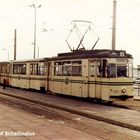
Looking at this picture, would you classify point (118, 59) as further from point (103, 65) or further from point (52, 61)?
point (52, 61)

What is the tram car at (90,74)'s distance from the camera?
25859 mm

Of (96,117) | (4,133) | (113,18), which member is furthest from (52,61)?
(4,133)

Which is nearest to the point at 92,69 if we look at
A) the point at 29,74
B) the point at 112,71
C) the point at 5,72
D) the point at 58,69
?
the point at 112,71

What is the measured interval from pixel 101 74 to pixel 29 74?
1641 centimetres

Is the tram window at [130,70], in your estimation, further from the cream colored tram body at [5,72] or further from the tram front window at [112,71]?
the cream colored tram body at [5,72]

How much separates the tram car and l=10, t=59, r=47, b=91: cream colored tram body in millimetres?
90

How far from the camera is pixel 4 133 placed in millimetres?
14117

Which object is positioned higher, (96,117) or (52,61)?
(52,61)

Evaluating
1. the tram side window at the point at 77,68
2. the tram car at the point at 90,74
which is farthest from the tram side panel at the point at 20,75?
the tram side window at the point at 77,68

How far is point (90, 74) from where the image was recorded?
27.6 meters

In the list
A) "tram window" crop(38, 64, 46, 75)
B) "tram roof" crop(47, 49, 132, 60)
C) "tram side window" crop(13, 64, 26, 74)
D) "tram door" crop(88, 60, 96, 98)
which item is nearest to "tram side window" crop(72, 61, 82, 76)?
"tram roof" crop(47, 49, 132, 60)

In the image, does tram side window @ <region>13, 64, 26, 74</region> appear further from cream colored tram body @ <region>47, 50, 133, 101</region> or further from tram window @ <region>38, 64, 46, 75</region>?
cream colored tram body @ <region>47, 50, 133, 101</region>

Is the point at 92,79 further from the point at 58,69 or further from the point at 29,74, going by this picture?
the point at 29,74

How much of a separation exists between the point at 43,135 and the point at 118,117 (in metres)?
5.99
